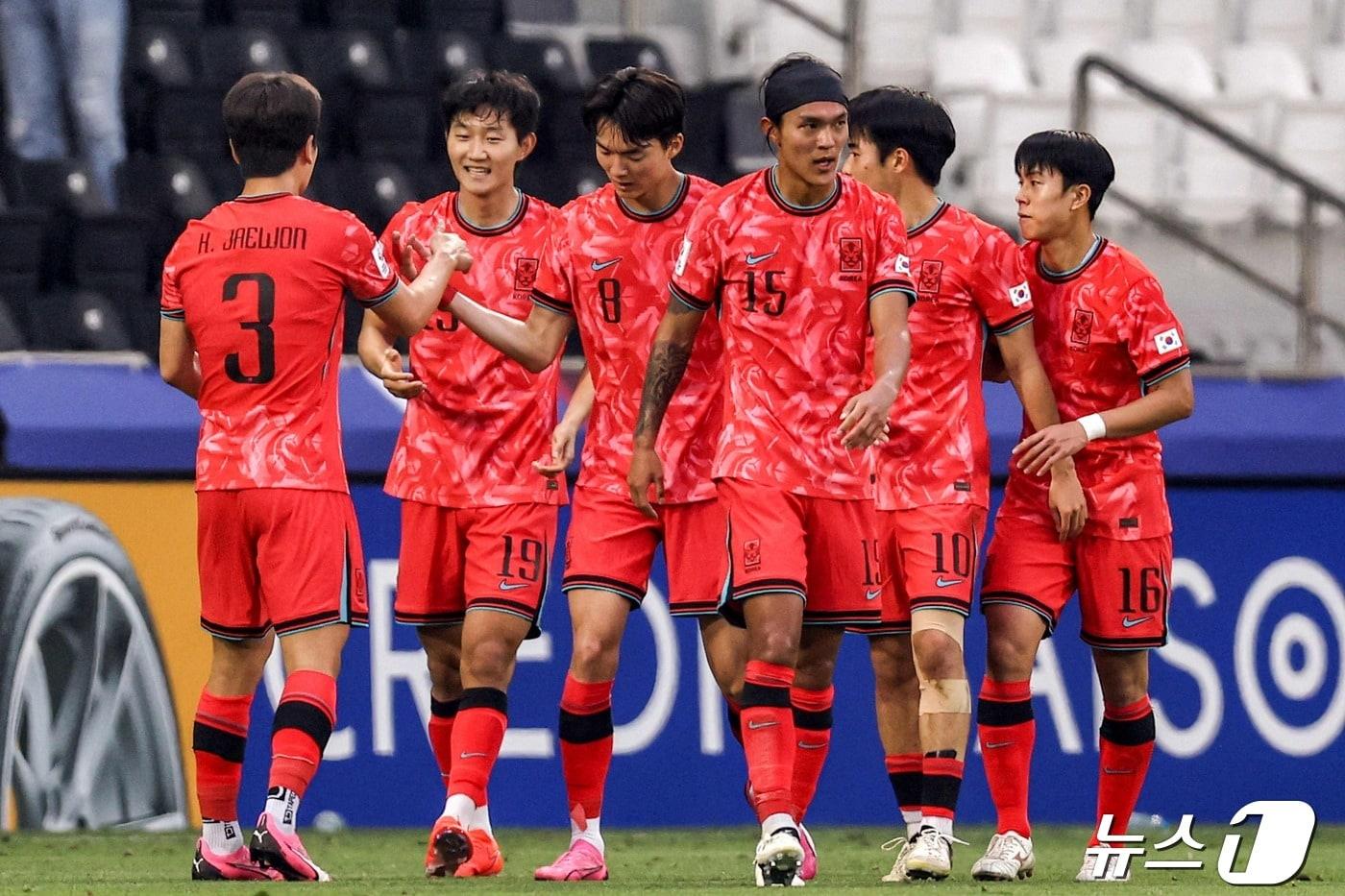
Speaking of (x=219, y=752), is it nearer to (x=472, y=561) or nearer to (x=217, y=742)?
(x=217, y=742)

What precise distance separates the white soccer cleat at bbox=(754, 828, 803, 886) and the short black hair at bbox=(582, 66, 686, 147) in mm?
1978

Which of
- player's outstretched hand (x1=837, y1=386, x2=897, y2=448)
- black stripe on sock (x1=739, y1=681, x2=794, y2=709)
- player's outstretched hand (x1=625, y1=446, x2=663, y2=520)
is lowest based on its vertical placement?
black stripe on sock (x1=739, y1=681, x2=794, y2=709)

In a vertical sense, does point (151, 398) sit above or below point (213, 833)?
above

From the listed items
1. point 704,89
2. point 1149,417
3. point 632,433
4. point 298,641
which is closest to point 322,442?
point 298,641

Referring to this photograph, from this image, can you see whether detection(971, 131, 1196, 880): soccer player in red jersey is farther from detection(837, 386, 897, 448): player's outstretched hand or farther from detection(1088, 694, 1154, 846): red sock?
detection(837, 386, 897, 448): player's outstretched hand

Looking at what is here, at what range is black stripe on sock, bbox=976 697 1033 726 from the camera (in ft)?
22.8

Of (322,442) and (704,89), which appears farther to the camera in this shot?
(704,89)

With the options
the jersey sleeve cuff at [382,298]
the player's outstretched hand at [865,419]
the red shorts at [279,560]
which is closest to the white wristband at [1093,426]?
the player's outstretched hand at [865,419]

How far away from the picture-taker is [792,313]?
6.31 metres

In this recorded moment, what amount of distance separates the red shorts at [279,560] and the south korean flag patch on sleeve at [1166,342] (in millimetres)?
2300

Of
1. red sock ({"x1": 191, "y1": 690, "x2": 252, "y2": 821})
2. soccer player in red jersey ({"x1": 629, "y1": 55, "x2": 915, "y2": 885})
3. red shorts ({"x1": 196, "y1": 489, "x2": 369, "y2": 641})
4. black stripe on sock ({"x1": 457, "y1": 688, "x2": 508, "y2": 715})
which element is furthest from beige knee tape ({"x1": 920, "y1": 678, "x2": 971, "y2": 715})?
red sock ({"x1": 191, "y1": 690, "x2": 252, "y2": 821})

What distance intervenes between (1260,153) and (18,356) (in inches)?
204

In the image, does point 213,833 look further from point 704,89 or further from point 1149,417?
point 704,89

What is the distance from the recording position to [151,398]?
8.52 m
